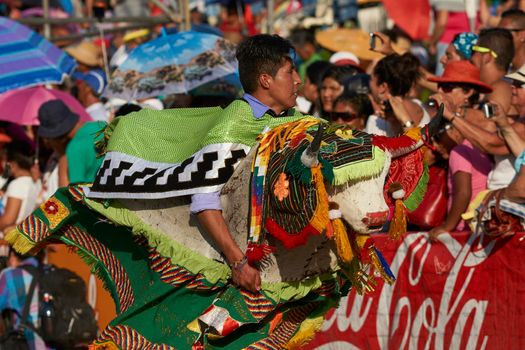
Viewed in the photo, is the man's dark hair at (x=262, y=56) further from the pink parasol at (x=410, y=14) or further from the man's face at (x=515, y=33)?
the pink parasol at (x=410, y=14)

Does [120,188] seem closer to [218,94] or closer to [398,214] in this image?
Result: [398,214]

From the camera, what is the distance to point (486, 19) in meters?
10.8

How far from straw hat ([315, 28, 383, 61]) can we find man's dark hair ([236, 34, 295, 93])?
15.1 feet

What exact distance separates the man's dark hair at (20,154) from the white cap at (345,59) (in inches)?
113

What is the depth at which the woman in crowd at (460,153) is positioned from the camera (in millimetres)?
7586

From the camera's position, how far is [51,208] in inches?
256

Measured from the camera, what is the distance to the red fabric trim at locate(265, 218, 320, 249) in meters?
5.10

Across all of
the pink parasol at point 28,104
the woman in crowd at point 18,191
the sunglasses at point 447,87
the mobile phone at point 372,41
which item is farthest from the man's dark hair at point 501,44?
the woman in crowd at point 18,191

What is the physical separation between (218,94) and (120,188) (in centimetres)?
364

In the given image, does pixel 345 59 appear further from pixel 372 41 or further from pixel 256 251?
pixel 256 251

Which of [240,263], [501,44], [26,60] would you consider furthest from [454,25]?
[240,263]

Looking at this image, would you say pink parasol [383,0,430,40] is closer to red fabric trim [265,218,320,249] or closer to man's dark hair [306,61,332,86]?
man's dark hair [306,61,332,86]

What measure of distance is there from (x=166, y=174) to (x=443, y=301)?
8.73 ft

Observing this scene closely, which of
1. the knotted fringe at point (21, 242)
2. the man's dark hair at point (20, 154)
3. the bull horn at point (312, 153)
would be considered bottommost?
the man's dark hair at point (20, 154)
